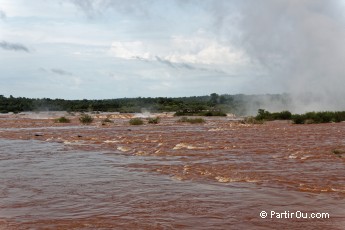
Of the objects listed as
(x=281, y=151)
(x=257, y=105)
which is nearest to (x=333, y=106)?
(x=257, y=105)

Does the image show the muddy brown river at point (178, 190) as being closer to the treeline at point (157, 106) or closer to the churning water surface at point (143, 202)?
the churning water surface at point (143, 202)

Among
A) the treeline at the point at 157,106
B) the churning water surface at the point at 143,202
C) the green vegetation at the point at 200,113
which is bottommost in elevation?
the churning water surface at the point at 143,202

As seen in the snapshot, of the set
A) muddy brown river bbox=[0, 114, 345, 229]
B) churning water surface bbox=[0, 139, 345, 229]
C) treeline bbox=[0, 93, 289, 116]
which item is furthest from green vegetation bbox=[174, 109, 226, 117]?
churning water surface bbox=[0, 139, 345, 229]

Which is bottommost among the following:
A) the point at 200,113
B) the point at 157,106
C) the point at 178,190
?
the point at 178,190

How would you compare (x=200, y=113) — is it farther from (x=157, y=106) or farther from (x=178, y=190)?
A: (x=178, y=190)

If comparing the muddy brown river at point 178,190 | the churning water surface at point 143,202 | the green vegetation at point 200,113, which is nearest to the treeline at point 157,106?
the green vegetation at point 200,113

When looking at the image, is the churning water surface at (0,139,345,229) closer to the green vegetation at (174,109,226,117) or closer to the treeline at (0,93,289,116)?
the green vegetation at (174,109,226,117)

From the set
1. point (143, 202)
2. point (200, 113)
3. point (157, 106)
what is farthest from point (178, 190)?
point (157, 106)

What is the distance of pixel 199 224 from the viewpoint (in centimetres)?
738

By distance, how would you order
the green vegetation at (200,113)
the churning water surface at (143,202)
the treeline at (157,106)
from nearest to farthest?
the churning water surface at (143,202) → the green vegetation at (200,113) → the treeline at (157,106)

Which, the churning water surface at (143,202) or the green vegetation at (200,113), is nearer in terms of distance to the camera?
the churning water surface at (143,202)

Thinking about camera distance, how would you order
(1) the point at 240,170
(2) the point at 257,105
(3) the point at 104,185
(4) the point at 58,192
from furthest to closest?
(2) the point at 257,105 < (1) the point at 240,170 < (3) the point at 104,185 < (4) the point at 58,192

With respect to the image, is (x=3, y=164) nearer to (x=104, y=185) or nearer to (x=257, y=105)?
(x=104, y=185)

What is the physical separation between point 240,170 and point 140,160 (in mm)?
4612
